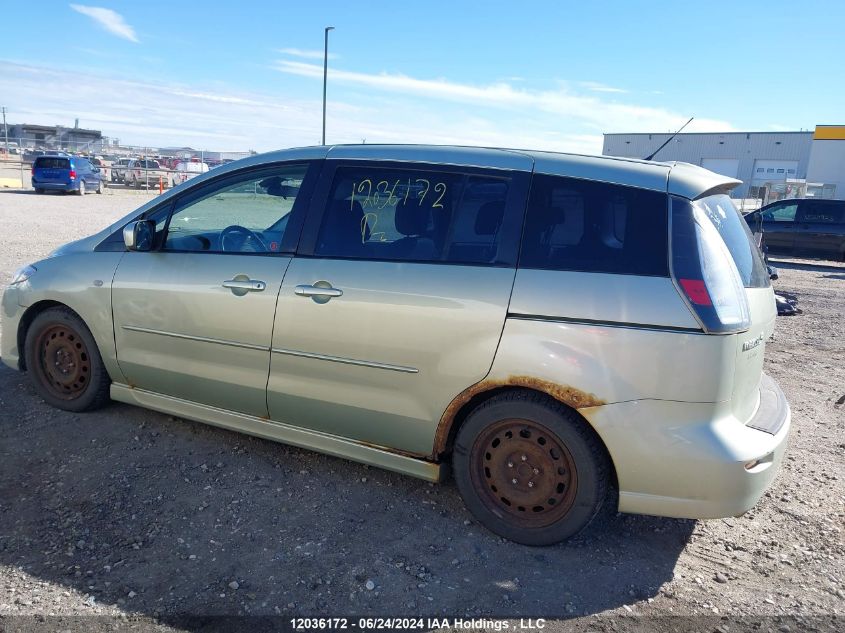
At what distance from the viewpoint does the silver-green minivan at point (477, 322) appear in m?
3.03

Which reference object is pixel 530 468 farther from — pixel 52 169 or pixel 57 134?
pixel 57 134

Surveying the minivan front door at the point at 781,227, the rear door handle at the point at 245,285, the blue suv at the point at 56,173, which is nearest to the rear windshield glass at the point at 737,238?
the rear door handle at the point at 245,285

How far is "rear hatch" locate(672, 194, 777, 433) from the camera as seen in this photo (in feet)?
9.75

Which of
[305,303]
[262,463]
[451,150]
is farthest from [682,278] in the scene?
[262,463]

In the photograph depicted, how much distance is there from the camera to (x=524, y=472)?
132 inches

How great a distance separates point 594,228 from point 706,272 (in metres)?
0.54

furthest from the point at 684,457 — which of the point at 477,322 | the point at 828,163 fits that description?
the point at 828,163

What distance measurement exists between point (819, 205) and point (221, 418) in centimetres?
1696

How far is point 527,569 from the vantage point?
126 inches

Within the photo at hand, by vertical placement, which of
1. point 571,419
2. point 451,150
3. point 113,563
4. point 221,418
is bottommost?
point 113,563

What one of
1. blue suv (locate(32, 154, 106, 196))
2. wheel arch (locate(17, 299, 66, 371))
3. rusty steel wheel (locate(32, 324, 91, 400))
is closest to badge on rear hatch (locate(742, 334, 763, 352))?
rusty steel wheel (locate(32, 324, 91, 400))

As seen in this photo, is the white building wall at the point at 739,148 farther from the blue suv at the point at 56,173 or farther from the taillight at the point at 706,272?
the taillight at the point at 706,272

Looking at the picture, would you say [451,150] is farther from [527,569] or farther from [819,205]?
[819,205]

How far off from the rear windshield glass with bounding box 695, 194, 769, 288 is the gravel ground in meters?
1.38
